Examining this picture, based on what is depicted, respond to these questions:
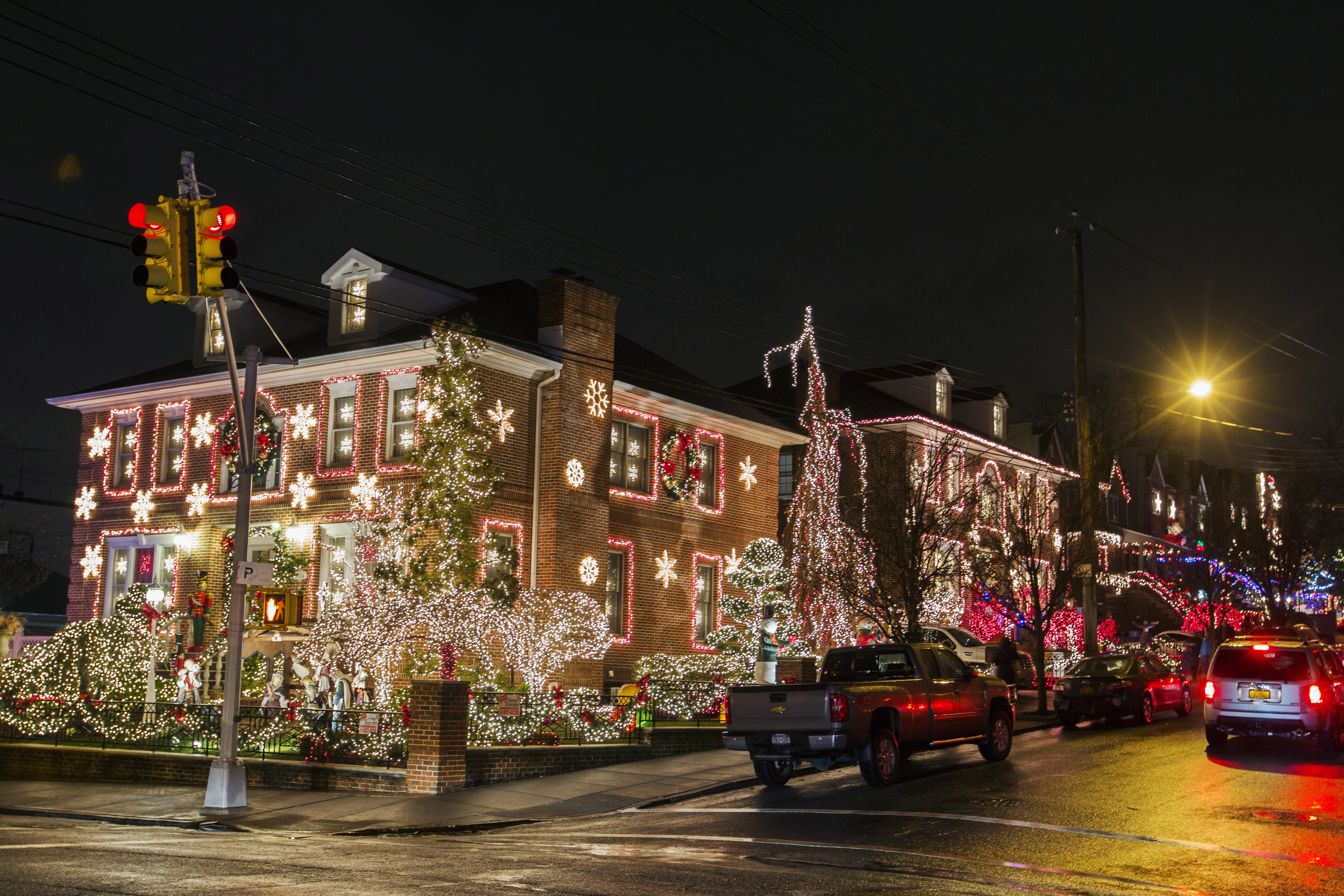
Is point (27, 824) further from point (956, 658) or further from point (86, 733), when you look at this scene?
point (956, 658)

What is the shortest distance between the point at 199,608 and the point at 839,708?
637 inches

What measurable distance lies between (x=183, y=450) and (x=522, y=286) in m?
9.82

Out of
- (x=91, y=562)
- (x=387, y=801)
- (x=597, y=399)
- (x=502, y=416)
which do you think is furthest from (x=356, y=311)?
(x=387, y=801)

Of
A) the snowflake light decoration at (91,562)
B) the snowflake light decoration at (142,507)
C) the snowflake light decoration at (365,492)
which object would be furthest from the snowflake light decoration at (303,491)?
the snowflake light decoration at (91,562)

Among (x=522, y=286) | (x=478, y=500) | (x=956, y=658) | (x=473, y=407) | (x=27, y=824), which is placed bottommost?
(x=27, y=824)

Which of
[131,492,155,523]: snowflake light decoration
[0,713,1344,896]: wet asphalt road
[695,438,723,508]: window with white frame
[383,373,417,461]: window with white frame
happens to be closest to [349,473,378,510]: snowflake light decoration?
[383,373,417,461]: window with white frame

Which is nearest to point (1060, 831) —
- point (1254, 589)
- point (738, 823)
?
point (738, 823)

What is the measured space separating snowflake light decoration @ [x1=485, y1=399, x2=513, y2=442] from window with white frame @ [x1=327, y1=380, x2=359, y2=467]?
3671 millimetres

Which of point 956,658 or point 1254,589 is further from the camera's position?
point 1254,589

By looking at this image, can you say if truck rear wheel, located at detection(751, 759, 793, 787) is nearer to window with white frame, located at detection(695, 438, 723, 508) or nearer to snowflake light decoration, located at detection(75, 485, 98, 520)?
window with white frame, located at detection(695, 438, 723, 508)

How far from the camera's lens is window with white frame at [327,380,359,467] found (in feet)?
93.5

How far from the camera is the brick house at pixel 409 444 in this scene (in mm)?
27656

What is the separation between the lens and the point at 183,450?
3123 centimetres

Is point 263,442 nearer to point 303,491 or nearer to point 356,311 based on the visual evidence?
point 303,491
